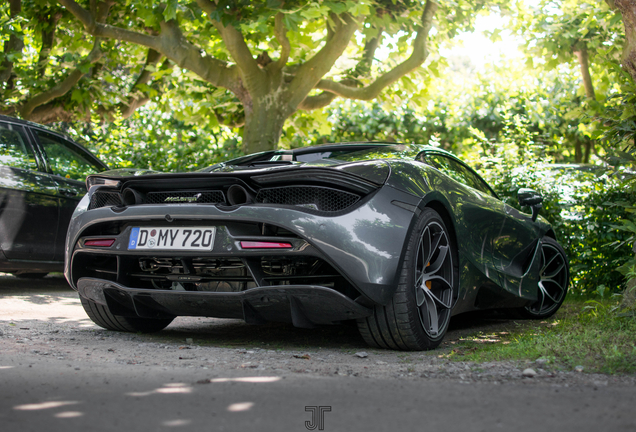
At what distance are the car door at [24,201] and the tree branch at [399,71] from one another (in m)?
4.70

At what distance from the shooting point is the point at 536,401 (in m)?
2.27

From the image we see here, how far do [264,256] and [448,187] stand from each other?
1.36 meters

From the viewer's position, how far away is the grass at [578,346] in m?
2.89

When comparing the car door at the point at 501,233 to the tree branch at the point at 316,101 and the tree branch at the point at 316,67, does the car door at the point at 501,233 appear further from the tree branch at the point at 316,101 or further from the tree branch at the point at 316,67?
the tree branch at the point at 316,101

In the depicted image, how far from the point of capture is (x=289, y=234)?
3.16 meters

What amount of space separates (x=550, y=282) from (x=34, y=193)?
4910 millimetres

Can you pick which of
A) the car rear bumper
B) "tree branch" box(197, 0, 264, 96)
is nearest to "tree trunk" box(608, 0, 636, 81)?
the car rear bumper

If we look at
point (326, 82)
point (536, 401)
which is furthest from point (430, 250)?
point (326, 82)

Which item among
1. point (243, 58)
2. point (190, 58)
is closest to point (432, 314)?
point (243, 58)

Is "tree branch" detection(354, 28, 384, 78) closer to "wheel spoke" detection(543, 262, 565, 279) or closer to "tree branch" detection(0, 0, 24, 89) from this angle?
"wheel spoke" detection(543, 262, 565, 279)

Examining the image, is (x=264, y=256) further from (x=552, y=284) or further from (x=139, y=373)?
(x=552, y=284)

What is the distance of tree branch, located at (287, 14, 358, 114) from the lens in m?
8.41

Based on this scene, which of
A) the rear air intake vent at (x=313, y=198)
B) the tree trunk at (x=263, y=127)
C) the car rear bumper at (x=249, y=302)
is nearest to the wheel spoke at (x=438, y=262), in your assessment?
the car rear bumper at (x=249, y=302)

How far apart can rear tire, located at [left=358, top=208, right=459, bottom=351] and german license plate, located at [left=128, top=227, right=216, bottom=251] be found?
0.96 meters
